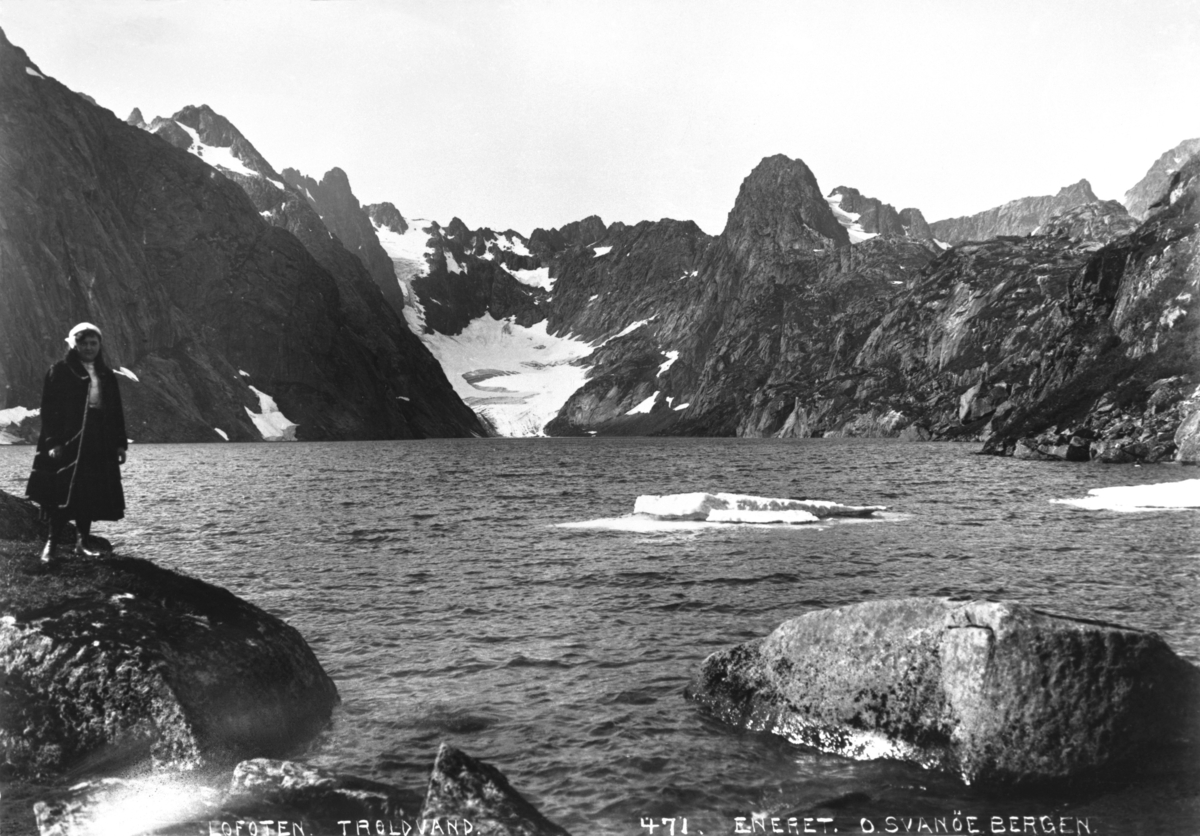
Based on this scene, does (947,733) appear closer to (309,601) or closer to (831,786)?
(831,786)

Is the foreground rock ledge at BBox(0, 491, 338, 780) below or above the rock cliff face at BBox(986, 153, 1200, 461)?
below

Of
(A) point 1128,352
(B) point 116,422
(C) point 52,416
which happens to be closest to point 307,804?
(B) point 116,422

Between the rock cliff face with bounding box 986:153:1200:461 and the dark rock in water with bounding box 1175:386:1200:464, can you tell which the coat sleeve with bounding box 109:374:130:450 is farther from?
the rock cliff face with bounding box 986:153:1200:461

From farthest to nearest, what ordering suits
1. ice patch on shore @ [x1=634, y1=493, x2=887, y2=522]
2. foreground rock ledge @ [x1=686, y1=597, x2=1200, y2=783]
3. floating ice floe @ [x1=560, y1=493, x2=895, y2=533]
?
ice patch on shore @ [x1=634, y1=493, x2=887, y2=522], floating ice floe @ [x1=560, y1=493, x2=895, y2=533], foreground rock ledge @ [x1=686, y1=597, x2=1200, y2=783]

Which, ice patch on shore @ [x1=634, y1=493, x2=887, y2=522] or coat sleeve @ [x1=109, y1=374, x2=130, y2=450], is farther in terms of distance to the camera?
ice patch on shore @ [x1=634, y1=493, x2=887, y2=522]

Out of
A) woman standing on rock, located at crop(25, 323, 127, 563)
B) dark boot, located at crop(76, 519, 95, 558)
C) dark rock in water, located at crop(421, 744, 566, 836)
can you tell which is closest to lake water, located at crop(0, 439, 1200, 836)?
dark rock in water, located at crop(421, 744, 566, 836)

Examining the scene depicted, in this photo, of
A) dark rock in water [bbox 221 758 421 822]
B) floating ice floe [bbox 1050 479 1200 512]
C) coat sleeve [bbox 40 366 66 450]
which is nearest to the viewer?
dark rock in water [bbox 221 758 421 822]
